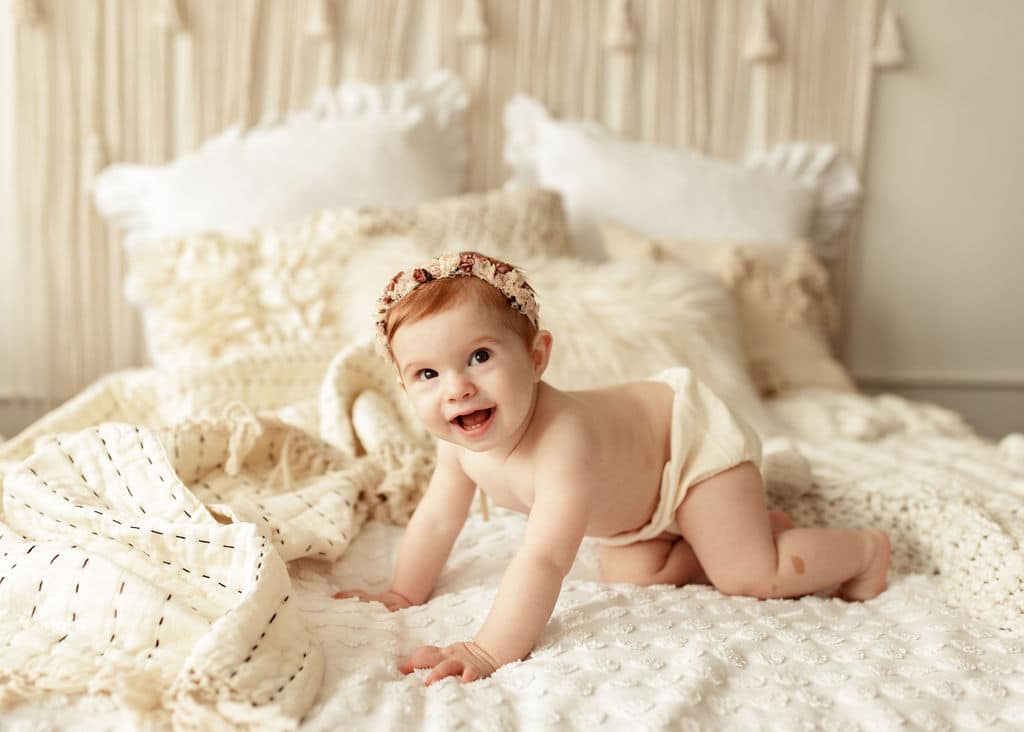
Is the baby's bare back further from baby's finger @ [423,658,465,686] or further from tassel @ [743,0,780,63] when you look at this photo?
tassel @ [743,0,780,63]

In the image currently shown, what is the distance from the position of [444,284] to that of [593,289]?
0.75 meters

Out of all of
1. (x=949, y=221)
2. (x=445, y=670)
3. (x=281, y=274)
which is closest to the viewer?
(x=445, y=670)

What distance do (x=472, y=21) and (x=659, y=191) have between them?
60 cm

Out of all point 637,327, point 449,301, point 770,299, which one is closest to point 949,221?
point 770,299

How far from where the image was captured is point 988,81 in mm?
2336

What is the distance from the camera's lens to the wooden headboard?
6.89ft

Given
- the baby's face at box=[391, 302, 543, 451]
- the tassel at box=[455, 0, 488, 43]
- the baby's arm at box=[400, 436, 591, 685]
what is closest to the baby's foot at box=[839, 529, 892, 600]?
the baby's arm at box=[400, 436, 591, 685]

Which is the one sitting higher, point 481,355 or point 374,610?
point 481,355

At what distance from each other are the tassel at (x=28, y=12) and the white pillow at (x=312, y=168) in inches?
14.3

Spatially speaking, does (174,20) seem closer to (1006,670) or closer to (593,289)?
(593,289)

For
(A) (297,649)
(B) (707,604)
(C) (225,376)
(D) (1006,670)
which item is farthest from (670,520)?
(C) (225,376)

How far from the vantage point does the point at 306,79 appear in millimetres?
2172

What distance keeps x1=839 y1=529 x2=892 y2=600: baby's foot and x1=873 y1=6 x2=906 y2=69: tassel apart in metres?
1.61

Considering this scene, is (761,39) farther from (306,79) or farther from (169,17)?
(169,17)
